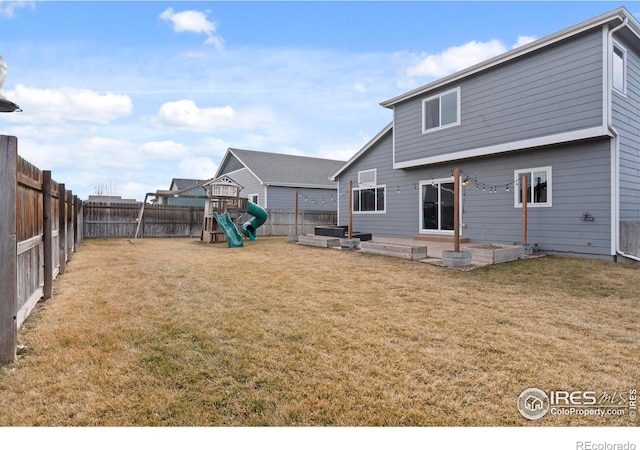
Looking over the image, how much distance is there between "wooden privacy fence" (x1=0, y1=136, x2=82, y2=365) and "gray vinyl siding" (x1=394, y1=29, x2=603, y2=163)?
402 inches

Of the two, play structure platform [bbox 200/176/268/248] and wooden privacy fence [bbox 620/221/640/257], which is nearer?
wooden privacy fence [bbox 620/221/640/257]

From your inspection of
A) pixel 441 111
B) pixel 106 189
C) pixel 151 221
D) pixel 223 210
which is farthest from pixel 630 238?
pixel 106 189

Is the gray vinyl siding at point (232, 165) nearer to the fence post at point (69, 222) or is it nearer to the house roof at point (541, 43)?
the house roof at point (541, 43)

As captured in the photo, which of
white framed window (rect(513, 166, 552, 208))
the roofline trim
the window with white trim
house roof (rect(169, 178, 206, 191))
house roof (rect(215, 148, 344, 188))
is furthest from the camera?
house roof (rect(169, 178, 206, 191))

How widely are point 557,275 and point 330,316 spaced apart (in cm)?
500

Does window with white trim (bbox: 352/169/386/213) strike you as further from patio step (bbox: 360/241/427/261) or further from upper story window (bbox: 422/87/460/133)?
patio step (bbox: 360/241/427/261)

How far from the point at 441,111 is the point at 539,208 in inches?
169

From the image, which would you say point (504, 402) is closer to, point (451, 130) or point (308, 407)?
point (308, 407)

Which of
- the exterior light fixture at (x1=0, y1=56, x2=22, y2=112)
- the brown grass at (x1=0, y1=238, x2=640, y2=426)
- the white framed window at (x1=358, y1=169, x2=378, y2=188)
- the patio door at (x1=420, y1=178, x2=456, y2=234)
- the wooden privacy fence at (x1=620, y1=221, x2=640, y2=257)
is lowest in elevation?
the brown grass at (x1=0, y1=238, x2=640, y2=426)

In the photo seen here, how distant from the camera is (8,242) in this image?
9.46 feet

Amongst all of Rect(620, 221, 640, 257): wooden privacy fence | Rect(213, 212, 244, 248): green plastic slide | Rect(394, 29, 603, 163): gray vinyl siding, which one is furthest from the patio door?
Rect(213, 212, 244, 248): green plastic slide

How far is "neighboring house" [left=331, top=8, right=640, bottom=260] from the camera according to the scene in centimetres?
788

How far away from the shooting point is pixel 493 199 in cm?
1021
